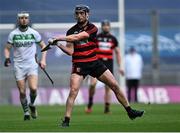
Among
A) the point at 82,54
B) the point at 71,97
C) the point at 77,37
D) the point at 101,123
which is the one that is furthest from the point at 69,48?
the point at 101,123

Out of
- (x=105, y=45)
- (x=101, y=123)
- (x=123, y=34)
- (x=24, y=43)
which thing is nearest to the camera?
(x=101, y=123)

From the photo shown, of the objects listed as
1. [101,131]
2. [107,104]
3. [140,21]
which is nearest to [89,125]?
[101,131]

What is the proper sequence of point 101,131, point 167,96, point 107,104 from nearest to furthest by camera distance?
point 101,131 → point 107,104 → point 167,96

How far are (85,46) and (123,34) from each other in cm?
1678

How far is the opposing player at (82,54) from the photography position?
59.1 ft

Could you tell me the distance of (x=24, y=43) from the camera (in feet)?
69.2

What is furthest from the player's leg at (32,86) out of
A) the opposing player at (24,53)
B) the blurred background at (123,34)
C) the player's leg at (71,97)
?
the blurred background at (123,34)

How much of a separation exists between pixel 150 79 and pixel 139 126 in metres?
18.1

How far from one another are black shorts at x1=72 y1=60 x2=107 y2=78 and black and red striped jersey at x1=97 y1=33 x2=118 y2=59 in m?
5.82

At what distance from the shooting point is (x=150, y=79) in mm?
35812

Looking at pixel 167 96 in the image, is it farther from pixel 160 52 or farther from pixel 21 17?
pixel 21 17

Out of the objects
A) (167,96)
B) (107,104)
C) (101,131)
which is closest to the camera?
(101,131)

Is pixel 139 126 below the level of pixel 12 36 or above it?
below

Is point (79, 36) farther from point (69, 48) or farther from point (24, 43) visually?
point (24, 43)
